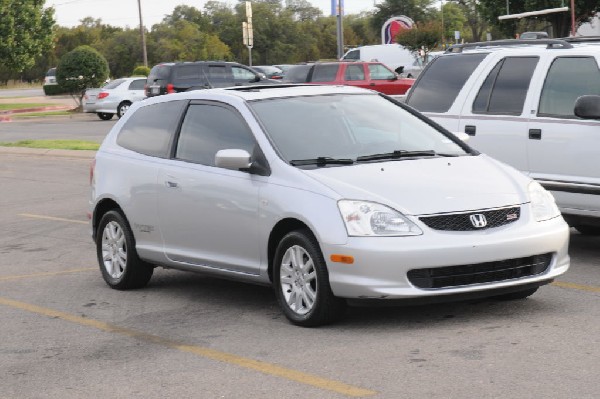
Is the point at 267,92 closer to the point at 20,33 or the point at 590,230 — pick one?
the point at 590,230

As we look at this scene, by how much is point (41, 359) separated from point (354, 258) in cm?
198

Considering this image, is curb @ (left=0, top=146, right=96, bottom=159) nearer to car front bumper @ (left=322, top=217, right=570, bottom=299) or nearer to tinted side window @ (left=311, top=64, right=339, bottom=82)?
tinted side window @ (left=311, top=64, right=339, bottom=82)

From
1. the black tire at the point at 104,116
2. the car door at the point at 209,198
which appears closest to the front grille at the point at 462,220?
the car door at the point at 209,198

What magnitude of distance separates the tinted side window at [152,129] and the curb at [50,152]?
1403 centimetres

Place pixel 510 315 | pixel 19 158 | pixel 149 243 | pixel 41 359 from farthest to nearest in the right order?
pixel 19 158 → pixel 149 243 → pixel 510 315 → pixel 41 359

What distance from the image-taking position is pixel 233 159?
802 cm

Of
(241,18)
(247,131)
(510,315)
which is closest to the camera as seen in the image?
(510,315)

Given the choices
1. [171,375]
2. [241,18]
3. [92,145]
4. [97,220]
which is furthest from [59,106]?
[241,18]

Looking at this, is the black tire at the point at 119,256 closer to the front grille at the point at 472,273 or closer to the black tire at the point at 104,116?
the front grille at the point at 472,273

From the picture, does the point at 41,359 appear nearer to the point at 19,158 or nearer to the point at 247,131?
the point at 247,131

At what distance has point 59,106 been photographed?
54594 mm

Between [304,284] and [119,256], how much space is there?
97.9 inches

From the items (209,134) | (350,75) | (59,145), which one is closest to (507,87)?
(209,134)

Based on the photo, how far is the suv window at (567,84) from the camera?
10117mm
